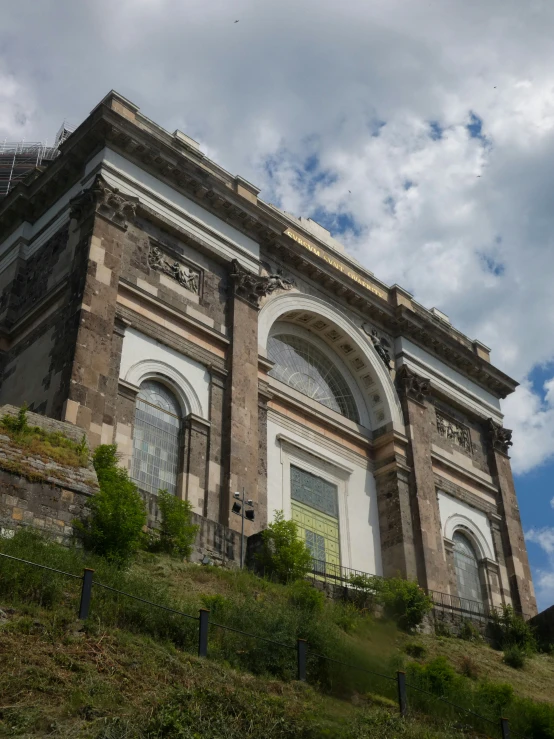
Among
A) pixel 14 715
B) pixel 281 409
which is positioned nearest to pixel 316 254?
pixel 281 409

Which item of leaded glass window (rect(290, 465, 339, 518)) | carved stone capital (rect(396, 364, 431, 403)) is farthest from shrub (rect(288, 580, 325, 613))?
carved stone capital (rect(396, 364, 431, 403))

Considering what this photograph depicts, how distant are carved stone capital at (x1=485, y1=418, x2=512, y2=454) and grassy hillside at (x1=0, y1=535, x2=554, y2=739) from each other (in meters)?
21.0

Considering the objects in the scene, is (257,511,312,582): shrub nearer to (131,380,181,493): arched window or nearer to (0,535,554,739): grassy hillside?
(0,535,554,739): grassy hillside

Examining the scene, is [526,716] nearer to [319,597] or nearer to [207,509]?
[319,597]

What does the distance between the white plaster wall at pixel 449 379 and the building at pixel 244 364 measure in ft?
0.33

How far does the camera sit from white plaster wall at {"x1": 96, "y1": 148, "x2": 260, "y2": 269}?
30.0 m

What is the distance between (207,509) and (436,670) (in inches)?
386

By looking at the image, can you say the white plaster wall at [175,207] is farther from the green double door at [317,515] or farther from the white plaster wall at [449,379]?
the white plaster wall at [449,379]

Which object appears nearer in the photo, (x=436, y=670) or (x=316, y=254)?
(x=436, y=670)

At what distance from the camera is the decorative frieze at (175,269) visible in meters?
30.0

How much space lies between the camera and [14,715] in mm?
10727

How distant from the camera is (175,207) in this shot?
31141 mm

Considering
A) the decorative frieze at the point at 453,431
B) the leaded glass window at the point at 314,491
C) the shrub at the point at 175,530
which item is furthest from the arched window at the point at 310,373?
the shrub at the point at 175,530

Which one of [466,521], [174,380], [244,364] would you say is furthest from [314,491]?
[466,521]
